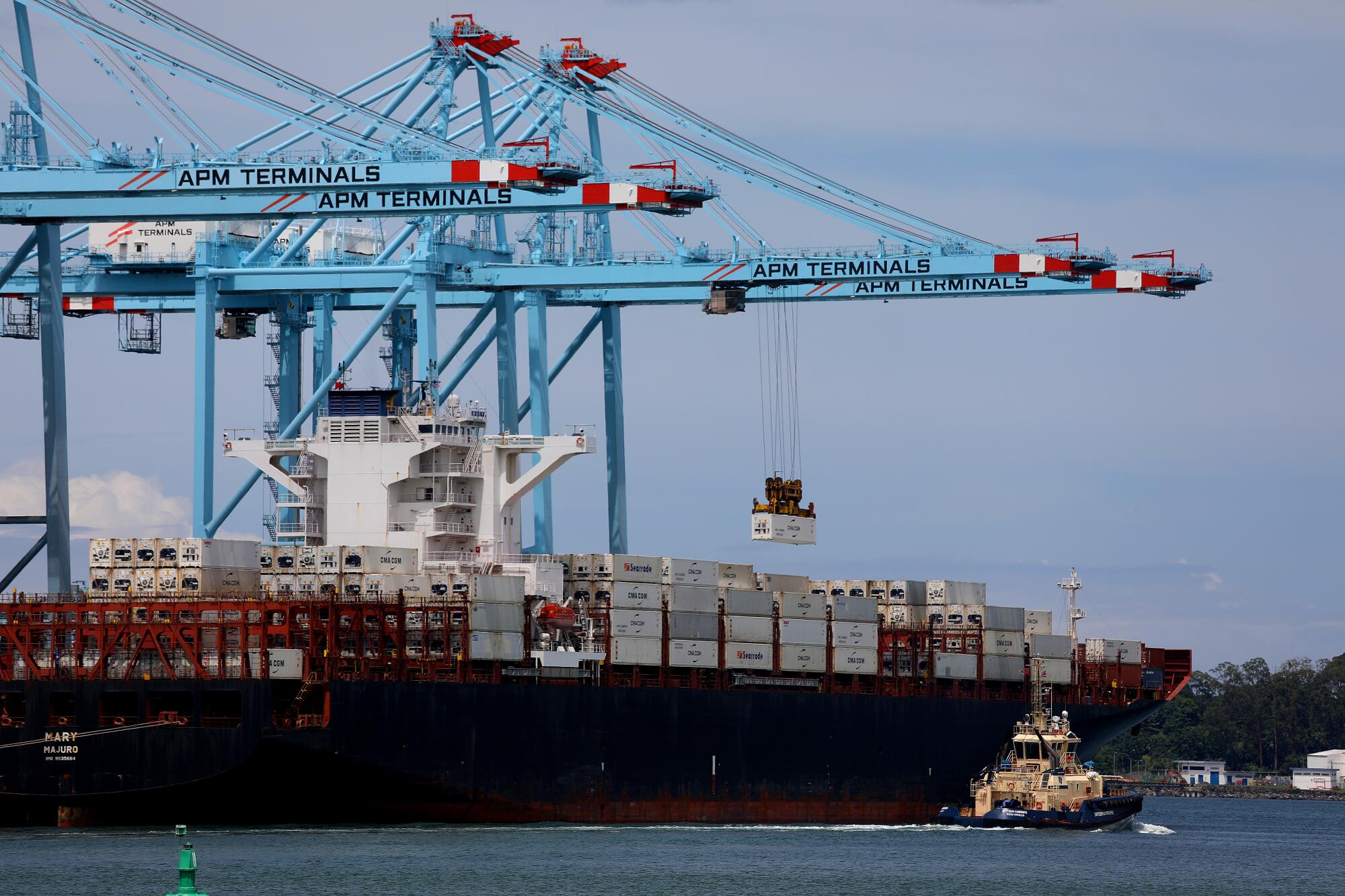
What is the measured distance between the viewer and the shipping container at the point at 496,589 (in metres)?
51.5

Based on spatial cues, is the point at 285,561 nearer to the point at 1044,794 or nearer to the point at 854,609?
the point at 854,609

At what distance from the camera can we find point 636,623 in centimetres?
5516

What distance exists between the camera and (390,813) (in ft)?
164

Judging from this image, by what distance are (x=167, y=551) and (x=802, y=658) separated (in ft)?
56.3

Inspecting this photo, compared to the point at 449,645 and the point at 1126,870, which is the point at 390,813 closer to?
the point at 449,645

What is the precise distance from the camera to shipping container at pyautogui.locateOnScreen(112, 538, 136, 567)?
51.3 m

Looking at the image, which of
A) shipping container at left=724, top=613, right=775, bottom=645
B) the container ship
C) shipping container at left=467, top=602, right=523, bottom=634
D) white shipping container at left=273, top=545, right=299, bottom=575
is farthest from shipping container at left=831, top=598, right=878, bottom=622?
white shipping container at left=273, top=545, right=299, bottom=575

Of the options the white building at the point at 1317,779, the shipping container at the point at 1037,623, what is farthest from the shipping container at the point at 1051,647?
the white building at the point at 1317,779

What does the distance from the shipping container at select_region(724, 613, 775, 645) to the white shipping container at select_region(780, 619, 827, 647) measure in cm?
57

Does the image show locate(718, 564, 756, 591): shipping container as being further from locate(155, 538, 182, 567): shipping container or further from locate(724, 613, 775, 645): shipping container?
locate(155, 538, 182, 567): shipping container

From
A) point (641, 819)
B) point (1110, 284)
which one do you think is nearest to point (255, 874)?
point (641, 819)

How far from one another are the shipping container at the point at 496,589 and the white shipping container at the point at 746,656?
6.90 meters

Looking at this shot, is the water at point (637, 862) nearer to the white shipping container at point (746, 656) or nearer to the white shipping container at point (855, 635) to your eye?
the white shipping container at point (746, 656)

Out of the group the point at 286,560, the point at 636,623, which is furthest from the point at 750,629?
the point at 286,560
